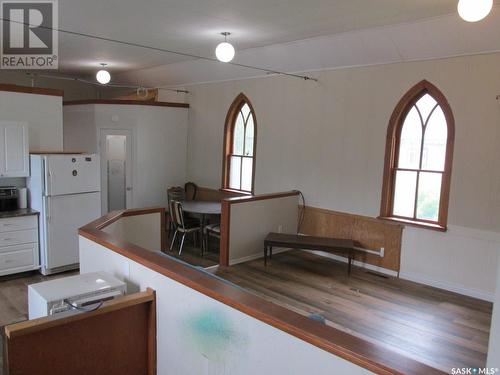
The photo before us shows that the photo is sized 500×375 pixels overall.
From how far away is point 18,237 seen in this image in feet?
16.4

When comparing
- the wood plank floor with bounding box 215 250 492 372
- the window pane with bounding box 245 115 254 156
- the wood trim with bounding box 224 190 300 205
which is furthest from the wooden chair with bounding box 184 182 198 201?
the wood plank floor with bounding box 215 250 492 372

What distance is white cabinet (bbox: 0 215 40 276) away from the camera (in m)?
4.89

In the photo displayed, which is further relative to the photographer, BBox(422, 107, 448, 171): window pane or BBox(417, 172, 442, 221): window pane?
BBox(417, 172, 442, 221): window pane

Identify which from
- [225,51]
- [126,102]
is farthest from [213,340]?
[126,102]

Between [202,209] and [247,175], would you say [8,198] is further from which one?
Answer: [247,175]

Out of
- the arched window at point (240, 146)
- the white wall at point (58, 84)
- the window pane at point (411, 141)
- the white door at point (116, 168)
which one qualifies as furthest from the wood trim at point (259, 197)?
the white wall at point (58, 84)

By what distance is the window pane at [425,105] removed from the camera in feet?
16.7

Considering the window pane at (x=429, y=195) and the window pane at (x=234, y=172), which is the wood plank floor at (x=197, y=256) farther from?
the window pane at (x=429, y=195)

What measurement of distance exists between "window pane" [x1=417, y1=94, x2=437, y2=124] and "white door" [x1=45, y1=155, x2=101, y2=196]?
4203 mm

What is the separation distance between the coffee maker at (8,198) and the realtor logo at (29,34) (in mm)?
1917

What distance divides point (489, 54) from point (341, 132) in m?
2.05

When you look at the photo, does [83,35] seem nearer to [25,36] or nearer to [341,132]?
[25,36]

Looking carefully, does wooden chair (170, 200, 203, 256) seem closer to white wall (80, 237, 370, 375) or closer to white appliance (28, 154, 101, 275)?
white appliance (28, 154, 101, 275)

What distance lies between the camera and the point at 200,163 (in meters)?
8.24
